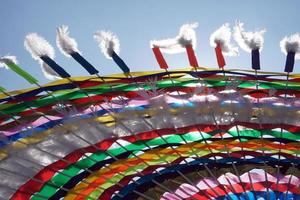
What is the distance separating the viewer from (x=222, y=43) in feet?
20.3

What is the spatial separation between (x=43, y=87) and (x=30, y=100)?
0.57 meters

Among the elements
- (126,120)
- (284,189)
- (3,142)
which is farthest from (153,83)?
(284,189)

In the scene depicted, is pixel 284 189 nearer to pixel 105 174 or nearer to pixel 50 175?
pixel 105 174

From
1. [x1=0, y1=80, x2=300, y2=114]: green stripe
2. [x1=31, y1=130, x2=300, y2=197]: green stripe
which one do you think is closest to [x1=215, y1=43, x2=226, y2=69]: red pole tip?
[x1=0, y1=80, x2=300, y2=114]: green stripe

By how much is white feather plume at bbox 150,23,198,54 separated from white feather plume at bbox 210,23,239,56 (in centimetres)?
30

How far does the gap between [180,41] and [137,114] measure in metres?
1.24

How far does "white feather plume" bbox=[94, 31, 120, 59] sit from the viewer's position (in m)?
5.91

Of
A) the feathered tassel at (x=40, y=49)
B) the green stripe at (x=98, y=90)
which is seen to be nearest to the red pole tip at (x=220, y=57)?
the green stripe at (x=98, y=90)

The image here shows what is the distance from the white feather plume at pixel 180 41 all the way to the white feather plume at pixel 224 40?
297 millimetres

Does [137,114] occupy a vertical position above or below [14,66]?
below

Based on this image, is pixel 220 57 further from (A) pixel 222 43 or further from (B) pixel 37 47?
(B) pixel 37 47

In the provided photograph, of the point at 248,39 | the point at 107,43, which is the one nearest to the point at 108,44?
the point at 107,43

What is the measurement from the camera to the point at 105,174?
27.6 ft

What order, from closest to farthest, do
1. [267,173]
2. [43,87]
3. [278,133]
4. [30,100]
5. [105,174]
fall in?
[43,87] → [30,100] → [278,133] → [105,174] → [267,173]
